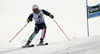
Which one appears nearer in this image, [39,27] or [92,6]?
[39,27]

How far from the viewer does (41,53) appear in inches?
148

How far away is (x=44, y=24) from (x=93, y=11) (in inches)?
235

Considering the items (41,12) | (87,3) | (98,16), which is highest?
(41,12)

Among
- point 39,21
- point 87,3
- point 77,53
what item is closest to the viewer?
point 77,53

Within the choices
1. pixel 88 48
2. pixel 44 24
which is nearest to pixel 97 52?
pixel 88 48

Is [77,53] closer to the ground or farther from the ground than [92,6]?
farther from the ground

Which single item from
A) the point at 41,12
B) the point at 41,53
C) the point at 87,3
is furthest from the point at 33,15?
the point at 87,3

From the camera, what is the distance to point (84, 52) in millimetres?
3709

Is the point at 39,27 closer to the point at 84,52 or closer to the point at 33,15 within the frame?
the point at 33,15

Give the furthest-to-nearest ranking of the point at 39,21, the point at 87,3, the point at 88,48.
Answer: the point at 87,3, the point at 39,21, the point at 88,48

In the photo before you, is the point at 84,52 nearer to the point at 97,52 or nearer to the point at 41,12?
the point at 97,52

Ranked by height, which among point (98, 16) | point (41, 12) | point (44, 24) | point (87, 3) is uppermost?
point (41, 12)

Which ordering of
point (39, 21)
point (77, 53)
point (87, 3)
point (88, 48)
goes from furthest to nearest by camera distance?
point (87, 3) → point (39, 21) → point (88, 48) → point (77, 53)

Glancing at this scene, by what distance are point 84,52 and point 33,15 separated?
2.93 meters
